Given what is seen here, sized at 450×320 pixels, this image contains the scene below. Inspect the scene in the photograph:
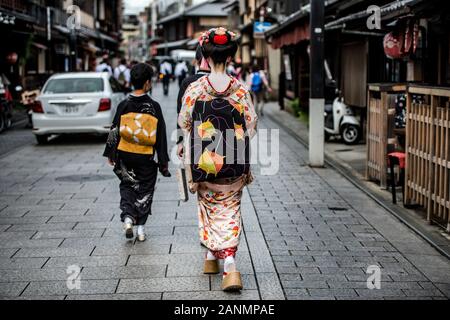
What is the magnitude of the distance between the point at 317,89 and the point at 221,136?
7493mm

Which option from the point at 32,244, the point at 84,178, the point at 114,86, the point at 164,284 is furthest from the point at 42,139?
the point at 164,284

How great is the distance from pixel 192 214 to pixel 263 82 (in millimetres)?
16644

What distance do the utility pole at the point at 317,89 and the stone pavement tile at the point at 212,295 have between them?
748cm

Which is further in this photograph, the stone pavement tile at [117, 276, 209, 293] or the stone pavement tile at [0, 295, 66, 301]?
the stone pavement tile at [117, 276, 209, 293]

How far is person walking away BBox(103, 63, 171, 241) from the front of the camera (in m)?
7.28

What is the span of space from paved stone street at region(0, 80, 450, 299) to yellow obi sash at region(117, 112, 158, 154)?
954 mm

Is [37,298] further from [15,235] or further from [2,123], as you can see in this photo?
[2,123]

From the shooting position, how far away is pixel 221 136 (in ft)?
18.7

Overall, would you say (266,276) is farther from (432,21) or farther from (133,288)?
(432,21)

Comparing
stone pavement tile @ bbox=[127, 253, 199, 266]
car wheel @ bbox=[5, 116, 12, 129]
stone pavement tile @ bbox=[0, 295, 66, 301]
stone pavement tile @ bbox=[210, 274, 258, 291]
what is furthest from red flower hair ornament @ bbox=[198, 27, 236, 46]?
car wheel @ bbox=[5, 116, 12, 129]

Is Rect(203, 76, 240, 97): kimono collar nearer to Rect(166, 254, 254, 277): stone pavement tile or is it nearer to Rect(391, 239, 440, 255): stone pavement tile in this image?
Rect(166, 254, 254, 277): stone pavement tile

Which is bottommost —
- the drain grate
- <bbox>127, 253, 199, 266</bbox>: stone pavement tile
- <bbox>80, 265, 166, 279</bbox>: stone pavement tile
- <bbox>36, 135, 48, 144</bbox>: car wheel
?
<bbox>80, 265, 166, 279</bbox>: stone pavement tile

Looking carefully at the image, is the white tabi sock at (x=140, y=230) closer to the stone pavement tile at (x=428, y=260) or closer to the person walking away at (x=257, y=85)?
the stone pavement tile at (x=428, y=260)
